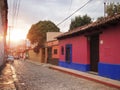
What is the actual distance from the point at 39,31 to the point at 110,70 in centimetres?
3504

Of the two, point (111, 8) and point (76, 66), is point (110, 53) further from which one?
point (111, 8)

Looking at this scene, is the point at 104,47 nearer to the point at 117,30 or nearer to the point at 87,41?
the point at 117,30

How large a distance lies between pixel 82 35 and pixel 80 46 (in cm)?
118

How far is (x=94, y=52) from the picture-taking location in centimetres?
1997

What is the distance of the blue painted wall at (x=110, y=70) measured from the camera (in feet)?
50.0

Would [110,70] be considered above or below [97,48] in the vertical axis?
below

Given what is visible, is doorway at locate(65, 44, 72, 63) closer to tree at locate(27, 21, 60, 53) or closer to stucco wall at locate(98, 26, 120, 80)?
stucco wall at locate(98, 26, 120, 80)

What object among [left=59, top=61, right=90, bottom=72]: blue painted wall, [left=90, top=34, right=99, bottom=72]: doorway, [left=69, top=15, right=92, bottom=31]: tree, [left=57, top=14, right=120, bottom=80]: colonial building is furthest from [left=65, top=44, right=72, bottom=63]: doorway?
[left=69, top=15, right=92, bottom=31]: tree

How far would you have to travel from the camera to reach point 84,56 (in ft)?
70.7

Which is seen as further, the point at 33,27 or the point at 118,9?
the point at 33,27

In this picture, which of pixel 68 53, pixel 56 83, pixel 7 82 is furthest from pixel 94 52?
pixel 7 82

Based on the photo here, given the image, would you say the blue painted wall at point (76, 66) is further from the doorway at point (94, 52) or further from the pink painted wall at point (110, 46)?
the pink painted wall at point (110, 46)

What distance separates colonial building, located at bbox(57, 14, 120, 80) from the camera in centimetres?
1564

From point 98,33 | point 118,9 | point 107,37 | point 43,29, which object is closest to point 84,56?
point 98,33
